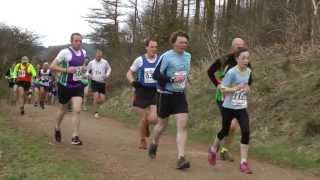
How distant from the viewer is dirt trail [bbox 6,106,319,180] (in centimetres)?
905

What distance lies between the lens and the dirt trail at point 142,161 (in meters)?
9.05

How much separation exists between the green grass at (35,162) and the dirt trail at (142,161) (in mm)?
338

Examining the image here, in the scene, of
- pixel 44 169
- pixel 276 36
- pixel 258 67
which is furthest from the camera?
pixel 276 36

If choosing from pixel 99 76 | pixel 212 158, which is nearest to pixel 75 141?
pixel 212 158

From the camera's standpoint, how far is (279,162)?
11.0 metres

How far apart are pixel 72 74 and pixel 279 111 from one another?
493 centimetres

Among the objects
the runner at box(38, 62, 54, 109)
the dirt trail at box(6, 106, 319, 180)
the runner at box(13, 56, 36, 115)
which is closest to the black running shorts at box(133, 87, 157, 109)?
the dirt trail at box(6, 106, 319, 180)

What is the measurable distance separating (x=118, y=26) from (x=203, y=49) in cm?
2287

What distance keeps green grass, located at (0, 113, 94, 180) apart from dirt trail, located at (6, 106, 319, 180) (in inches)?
13.3

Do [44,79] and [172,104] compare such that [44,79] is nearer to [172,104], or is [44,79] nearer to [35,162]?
[35,162]

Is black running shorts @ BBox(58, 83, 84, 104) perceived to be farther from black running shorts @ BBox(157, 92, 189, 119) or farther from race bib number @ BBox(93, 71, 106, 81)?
race bib number @ BBox(93, 71, 106, 81)

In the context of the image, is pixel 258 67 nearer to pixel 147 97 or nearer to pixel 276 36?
pixel 276 36

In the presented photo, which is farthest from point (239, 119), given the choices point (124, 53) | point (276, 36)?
point (124, 53)

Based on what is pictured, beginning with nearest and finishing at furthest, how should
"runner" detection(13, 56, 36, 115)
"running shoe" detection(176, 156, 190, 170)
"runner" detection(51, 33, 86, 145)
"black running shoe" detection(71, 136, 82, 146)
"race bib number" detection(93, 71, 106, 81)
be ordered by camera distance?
"running shoe" detection(176, 156, 190, 170) < "runner" detection(51, 33, 86, 145) < "black running shoe" detection(71, 136, 82, 146) < "race bib number" detection(93, 71, 106, 81) < "runner" detection(13, 56, 36, 115)
